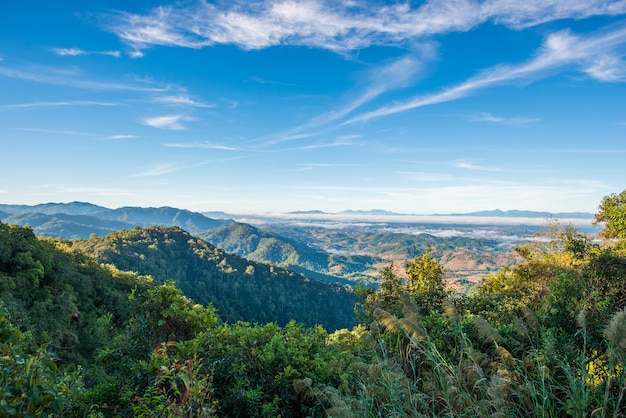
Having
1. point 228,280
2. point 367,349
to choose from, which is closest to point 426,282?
point 367,349

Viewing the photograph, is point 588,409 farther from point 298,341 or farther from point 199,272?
point 199,272

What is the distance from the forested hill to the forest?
48060 millimetres

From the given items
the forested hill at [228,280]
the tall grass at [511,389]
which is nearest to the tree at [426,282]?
the tall grass at [511,389]

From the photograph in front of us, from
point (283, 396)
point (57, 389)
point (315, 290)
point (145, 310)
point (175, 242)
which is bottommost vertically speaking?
point (315, 290)

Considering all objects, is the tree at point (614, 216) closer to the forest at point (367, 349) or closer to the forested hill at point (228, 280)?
the forest at point (367, 349)

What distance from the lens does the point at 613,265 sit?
8883mm

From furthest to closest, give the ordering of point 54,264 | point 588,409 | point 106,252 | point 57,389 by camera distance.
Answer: point 106,252 < point 54,264 < point 588,409 < point 57,389

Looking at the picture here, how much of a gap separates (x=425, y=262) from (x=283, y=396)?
9594 mm

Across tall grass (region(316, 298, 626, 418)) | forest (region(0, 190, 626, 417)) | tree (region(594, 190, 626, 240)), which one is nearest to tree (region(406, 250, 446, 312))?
forest (region(0, 190, 626, 417))

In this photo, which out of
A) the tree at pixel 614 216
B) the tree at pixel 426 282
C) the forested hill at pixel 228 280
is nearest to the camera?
the tree at pixel 426 282

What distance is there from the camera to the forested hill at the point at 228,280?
2734 inches

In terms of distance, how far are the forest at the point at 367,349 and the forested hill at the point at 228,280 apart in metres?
48.1

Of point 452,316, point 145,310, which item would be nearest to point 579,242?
point 452,316

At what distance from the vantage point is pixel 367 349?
5.27 meters
